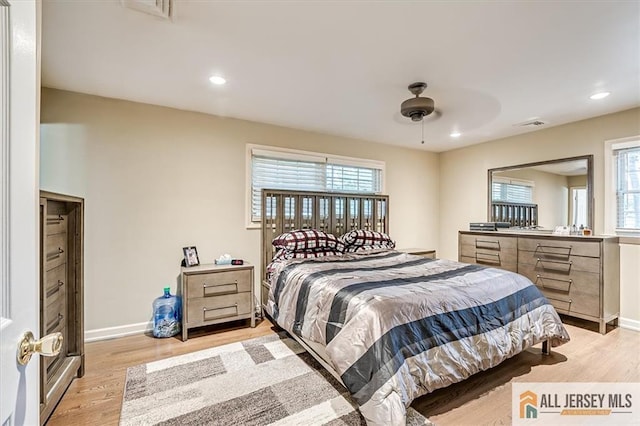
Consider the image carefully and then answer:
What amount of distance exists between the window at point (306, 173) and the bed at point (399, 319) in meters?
0.87

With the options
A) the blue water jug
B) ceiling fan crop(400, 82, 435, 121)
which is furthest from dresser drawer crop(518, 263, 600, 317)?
the blue water jug

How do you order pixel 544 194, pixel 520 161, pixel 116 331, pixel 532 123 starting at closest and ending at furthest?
pixel 116 331 < pixel 532 123 < pixel 544 194 < pixel 520 161

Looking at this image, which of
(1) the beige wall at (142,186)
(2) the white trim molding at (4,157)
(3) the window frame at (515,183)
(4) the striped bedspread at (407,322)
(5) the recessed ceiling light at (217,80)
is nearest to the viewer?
(2) the white trim molding at (4,157)

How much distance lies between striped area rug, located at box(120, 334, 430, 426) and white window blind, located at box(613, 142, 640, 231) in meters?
3.45

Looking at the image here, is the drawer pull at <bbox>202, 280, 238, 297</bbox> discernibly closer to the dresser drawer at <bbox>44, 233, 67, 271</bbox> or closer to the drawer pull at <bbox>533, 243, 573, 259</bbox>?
the dresser drawer at <bbox>44, 233, 67, 271</bbox>

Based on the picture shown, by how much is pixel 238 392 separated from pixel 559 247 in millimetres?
3699

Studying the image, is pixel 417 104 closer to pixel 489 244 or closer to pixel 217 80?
pixel 217 80

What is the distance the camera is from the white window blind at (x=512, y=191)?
4242 millimetres

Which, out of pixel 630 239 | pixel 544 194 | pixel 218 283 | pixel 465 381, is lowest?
pixel 465 381

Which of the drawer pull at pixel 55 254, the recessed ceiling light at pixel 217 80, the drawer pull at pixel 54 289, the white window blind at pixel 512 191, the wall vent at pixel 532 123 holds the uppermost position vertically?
the recessed ceiling light at pixel 217 80

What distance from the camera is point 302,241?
3385mm

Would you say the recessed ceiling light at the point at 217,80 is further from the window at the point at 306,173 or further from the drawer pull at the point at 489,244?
the drawer pull at the point at 489,244

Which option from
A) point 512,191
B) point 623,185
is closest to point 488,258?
point 512,191

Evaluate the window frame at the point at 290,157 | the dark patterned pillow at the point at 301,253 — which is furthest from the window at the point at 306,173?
the dark patterned pillow at the point at 301,253
